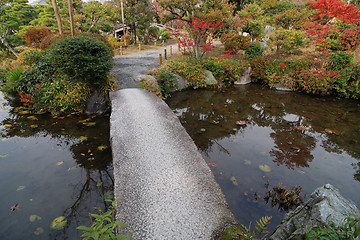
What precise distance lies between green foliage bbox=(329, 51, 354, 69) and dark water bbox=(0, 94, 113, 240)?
13.1 m

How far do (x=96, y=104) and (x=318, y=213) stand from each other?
811cm

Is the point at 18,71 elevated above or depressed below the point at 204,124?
above

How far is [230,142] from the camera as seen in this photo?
6.57 m

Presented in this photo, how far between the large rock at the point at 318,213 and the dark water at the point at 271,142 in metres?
1.19

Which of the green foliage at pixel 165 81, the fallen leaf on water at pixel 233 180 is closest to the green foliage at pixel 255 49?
the green foliage at pixel 165 81

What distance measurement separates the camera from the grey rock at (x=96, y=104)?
8188mm

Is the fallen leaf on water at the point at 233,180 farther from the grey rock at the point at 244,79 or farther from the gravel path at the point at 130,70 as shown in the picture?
the grey rock at the point at 244,79

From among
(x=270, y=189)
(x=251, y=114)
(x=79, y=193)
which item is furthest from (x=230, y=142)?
(x=79, y=193)

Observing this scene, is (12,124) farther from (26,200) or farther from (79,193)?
(79,193)

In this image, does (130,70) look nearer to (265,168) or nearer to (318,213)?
(265,168)

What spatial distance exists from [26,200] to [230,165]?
16.1 ft

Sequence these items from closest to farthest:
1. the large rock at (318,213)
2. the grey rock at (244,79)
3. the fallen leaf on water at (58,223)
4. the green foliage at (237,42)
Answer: the large rock at (318,213), the fallen leaf on water at (58,223), the grey rock at (244,79), the green foliage at (237,42)

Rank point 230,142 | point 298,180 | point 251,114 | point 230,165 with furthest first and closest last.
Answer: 1. point 251,114
2. point 230,142
3. point 230,165
4. point 298,180

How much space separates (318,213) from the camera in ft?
7.70
